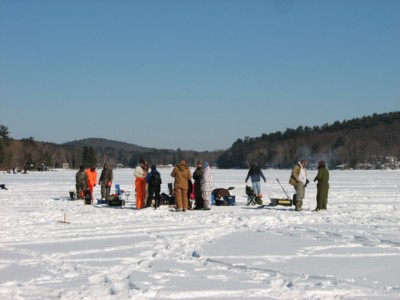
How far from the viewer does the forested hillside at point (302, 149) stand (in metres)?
122

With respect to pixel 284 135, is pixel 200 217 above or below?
below

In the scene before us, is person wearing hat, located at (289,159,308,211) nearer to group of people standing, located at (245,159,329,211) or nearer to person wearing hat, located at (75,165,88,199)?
group of people standing, located at (245,159,329,211)

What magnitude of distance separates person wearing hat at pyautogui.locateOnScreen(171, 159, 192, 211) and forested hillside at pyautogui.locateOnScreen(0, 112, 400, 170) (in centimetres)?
8987

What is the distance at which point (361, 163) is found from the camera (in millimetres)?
134250

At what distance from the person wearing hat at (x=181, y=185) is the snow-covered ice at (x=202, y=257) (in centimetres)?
174

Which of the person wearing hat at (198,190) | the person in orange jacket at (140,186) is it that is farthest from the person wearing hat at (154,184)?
the person wearing hat at (198,190)

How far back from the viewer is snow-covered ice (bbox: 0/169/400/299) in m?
6.12

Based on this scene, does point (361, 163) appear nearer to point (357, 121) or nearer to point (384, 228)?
point (357, 121)

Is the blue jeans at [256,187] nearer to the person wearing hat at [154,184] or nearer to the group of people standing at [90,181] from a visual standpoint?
the person wearing hat at [154,184]

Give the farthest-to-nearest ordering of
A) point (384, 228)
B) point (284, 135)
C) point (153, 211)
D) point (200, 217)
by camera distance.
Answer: point (284, 135) < point (153, 211) < point (200, 217) < point (384, 228)

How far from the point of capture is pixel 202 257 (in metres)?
8.17

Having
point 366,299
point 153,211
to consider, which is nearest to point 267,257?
point 366,299

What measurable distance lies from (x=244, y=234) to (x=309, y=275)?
4135 mm

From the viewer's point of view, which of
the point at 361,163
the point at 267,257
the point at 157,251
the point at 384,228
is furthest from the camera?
the point at 361,163
